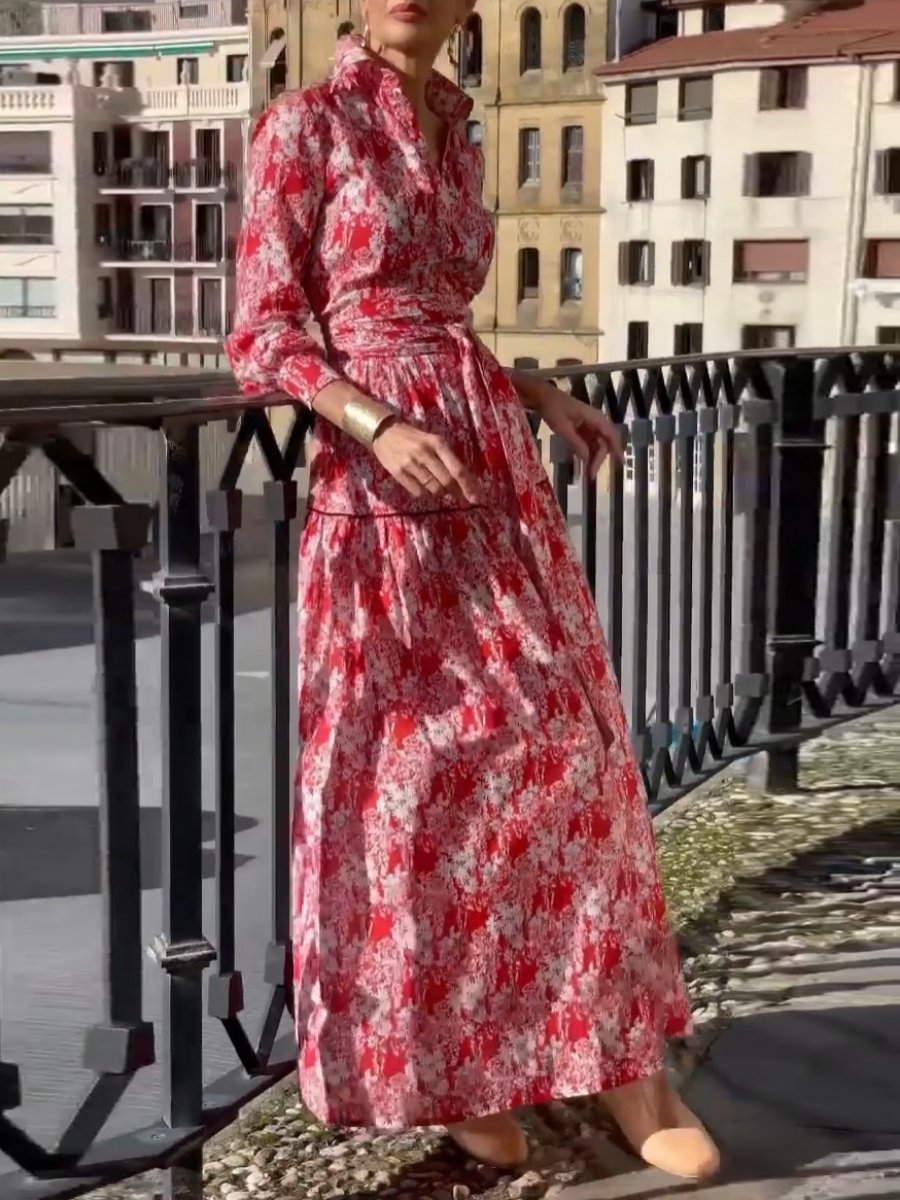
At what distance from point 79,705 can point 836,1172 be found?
164 inches

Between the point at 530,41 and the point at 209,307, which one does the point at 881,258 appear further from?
the point at 209,307

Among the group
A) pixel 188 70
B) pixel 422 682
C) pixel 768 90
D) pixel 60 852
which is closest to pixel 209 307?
pixel 188 70

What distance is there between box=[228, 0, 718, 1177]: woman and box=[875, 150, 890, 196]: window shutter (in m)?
21.7

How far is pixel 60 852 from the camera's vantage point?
3.56m

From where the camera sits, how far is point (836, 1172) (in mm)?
1801

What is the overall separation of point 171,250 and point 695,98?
8.37 m

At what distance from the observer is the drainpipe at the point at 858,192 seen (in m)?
21.6

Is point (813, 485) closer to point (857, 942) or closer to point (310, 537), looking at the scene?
point (857, 942)

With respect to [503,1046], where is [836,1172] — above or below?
below

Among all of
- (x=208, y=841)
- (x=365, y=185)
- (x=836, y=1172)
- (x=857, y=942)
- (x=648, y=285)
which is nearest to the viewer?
(x=365, y=185)

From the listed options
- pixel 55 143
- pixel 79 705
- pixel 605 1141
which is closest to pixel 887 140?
pixel 55 143

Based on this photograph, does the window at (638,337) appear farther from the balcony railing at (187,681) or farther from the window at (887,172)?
the balcony railing at (187,681)

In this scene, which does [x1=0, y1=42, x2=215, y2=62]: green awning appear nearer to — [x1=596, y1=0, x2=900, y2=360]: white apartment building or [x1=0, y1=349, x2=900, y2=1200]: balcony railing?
[x1=596, y1=0, x2=900, y2=360]: white apartment building

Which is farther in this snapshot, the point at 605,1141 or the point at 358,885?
the point at 605,1141
